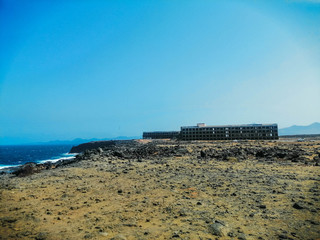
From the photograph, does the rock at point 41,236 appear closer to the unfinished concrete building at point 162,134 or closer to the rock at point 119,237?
the rock at point 119,237

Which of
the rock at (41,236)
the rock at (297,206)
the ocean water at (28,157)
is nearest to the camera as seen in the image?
the rock at (41,236)

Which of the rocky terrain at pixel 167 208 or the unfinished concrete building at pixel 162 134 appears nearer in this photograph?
the rocky terrain at pixel 167 208

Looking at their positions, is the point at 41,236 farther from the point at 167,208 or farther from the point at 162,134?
the point at 162,134

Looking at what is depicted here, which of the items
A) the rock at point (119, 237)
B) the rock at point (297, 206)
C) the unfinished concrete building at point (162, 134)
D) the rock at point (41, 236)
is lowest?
the unfinished concrete building at point (162, 134)

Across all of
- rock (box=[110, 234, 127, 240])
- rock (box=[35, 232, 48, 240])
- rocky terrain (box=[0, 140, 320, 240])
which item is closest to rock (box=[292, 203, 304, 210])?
rocky terrain (box=[0, 140, 320, 240])

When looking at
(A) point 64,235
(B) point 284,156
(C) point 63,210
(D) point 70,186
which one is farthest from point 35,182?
(B) point 284,156

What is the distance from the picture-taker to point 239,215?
24.1 ft

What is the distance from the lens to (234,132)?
3910 inches

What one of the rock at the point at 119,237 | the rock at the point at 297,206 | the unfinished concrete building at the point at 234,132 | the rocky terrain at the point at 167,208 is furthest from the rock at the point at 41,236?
the unfinished concrete building at the point at 234,132

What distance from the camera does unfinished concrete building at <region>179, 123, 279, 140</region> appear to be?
3703 inches

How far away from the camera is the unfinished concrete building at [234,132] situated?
3703 inches

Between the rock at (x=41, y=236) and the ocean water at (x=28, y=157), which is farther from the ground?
the rock at (x=41, y=236)

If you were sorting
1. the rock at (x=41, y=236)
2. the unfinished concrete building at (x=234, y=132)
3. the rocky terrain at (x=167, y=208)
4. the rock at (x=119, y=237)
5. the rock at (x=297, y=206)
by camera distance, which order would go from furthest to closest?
the unfinished concrete building at (x=234, y=132) < the rock at (x=297, y=206) < the rocky terrain at (x=167, y=208) < the rock at (x=41, y=236) < the rock at (x=119, y=237)

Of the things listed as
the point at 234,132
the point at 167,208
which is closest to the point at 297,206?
the point at 167,208
